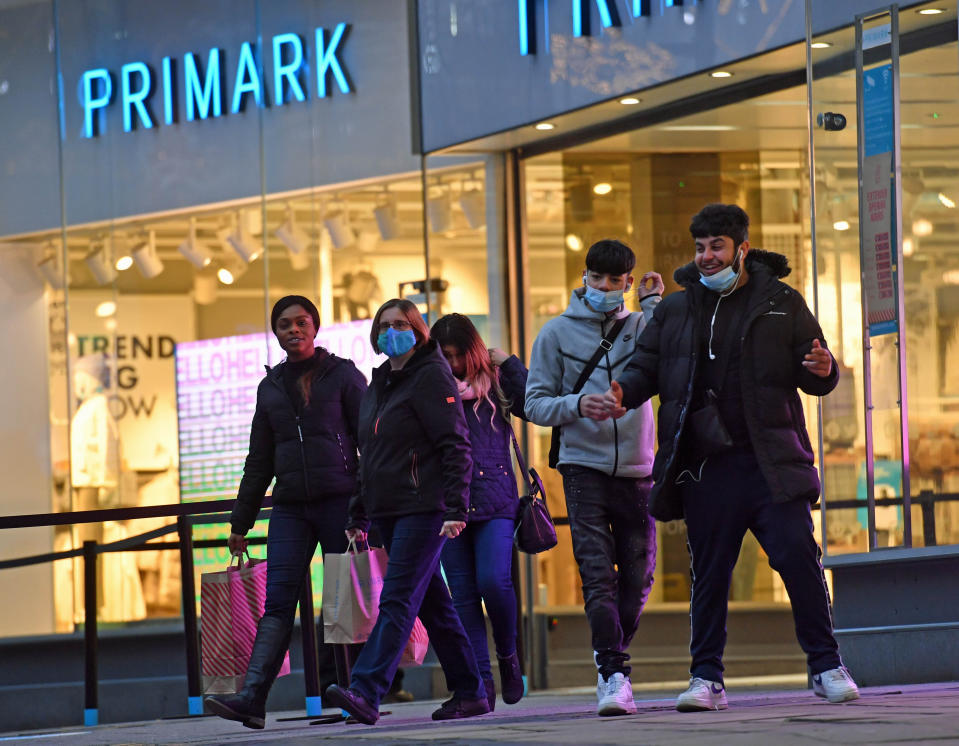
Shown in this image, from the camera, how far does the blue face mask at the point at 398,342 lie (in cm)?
722

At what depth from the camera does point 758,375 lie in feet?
21.3

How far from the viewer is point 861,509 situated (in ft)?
30.0

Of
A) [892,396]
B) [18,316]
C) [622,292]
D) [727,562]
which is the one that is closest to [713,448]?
[727,562]

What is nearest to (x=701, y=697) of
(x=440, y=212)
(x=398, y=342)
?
(x=398, y=342)

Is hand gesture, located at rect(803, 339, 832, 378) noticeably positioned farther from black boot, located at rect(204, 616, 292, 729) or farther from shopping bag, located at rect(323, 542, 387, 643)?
black boot, located at rect(204, 616, 292, 729)

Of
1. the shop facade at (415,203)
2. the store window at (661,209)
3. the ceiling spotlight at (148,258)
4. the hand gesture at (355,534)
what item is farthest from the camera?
the ceiling spotlight at (148,258)

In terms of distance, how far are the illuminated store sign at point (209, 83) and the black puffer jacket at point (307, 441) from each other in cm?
618

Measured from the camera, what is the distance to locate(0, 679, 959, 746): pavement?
208 inches

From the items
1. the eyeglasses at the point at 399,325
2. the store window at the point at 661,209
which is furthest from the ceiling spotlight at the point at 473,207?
the eyeglasses at the point at 399,325

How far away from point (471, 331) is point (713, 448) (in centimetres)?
191

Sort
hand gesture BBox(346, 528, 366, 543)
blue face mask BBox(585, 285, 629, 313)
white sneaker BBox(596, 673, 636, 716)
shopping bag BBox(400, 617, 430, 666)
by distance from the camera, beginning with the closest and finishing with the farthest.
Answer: white sneaker BBox(596, 673, 636, 716) → blue face mask BBox(585, 285, 629, 313) → hand gesture BBox(346, 528, 366, 543) → shopping bag BBox(400, 617, 430, 666)

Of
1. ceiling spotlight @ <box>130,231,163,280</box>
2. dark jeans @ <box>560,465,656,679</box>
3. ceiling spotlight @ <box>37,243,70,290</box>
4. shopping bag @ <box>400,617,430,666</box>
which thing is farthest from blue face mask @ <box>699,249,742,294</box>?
ceiling spotlight @ <box>37,243,70,290</box>

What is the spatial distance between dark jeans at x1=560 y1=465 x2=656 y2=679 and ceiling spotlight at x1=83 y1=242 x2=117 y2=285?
8.58m

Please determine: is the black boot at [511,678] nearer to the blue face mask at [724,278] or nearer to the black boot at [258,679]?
the black boot at [258,679]
